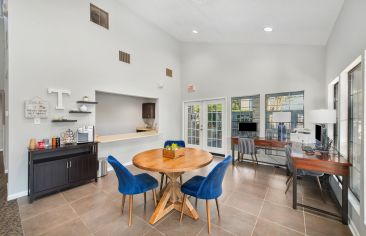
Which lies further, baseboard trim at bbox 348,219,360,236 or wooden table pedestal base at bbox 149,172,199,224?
wooden table pedestal base at bbox 149,172,199,224

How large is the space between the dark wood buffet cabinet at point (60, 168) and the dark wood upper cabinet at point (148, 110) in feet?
8.19

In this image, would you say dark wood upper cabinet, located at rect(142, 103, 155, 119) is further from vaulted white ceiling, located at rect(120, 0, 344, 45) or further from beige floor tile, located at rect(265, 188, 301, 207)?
beige floor tile, located at rect(265, 188, 301, 207)

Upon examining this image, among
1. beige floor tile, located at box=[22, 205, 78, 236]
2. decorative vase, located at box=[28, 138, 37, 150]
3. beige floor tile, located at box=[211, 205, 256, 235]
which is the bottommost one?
beige floor tile, located at box=[22, 205, 78, 236]

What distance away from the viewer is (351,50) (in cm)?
217

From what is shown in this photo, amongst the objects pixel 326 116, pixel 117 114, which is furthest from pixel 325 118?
pixel 117 114

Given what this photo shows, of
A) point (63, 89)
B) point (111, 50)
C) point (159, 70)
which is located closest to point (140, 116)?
point (159, 70)

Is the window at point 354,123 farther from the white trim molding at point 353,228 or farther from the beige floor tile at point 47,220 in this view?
the beige floor tile at point 47,220

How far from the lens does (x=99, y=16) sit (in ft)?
12.9

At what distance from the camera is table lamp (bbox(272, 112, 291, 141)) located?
13.6ft

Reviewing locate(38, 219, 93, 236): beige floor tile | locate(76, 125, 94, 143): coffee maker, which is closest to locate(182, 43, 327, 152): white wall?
locate(76, 125, 94, 143): coffee maker

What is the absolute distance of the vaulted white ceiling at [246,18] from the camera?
108 inches

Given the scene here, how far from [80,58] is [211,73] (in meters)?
3.88

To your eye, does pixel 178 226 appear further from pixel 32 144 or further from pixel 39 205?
pixel 32 144

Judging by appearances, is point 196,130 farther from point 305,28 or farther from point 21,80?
point 21,80
